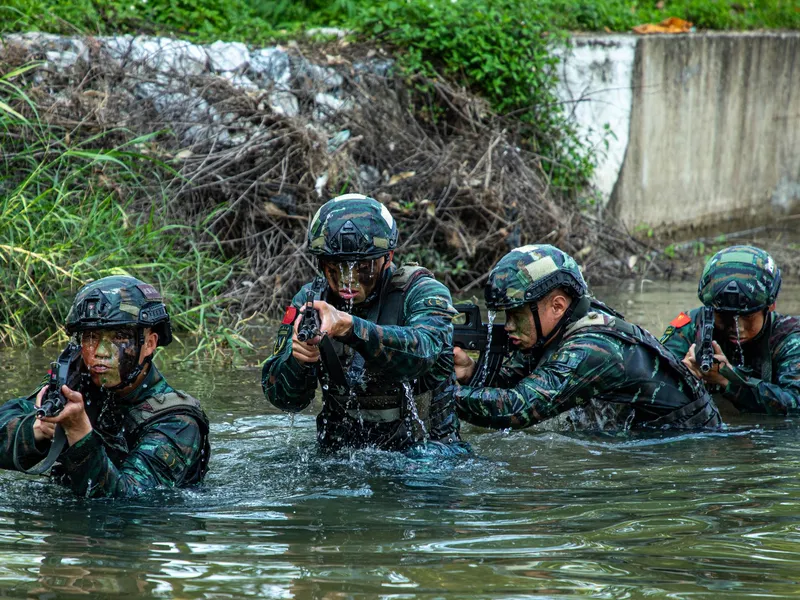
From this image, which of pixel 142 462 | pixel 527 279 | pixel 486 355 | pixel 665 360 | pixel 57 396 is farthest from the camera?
pixel 665 360

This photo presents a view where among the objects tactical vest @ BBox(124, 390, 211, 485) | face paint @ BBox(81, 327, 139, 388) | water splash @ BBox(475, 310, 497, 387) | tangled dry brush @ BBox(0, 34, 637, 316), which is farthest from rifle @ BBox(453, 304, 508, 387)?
tangled dry brush @ BBox(0, 34, 637, 316)

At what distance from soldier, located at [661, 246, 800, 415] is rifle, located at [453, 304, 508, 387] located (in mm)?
1214

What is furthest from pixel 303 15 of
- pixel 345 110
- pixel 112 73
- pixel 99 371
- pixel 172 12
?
pixel 99 371

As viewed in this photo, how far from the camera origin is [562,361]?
5.77 m

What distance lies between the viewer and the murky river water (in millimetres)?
3736

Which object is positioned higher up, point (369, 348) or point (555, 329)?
point (369, 348)

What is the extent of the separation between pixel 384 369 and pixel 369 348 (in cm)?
18

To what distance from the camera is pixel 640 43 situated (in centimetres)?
1262

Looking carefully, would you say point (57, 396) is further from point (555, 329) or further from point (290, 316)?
point (555, 329)

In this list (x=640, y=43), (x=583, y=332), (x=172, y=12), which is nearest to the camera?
(x=583, y=332)

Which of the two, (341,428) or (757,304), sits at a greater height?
(757,304)

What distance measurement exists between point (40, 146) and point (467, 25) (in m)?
4.62

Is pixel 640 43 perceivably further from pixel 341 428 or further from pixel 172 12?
pixel 341 428

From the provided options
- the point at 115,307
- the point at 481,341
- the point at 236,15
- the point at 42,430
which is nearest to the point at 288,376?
the point at 115,307
